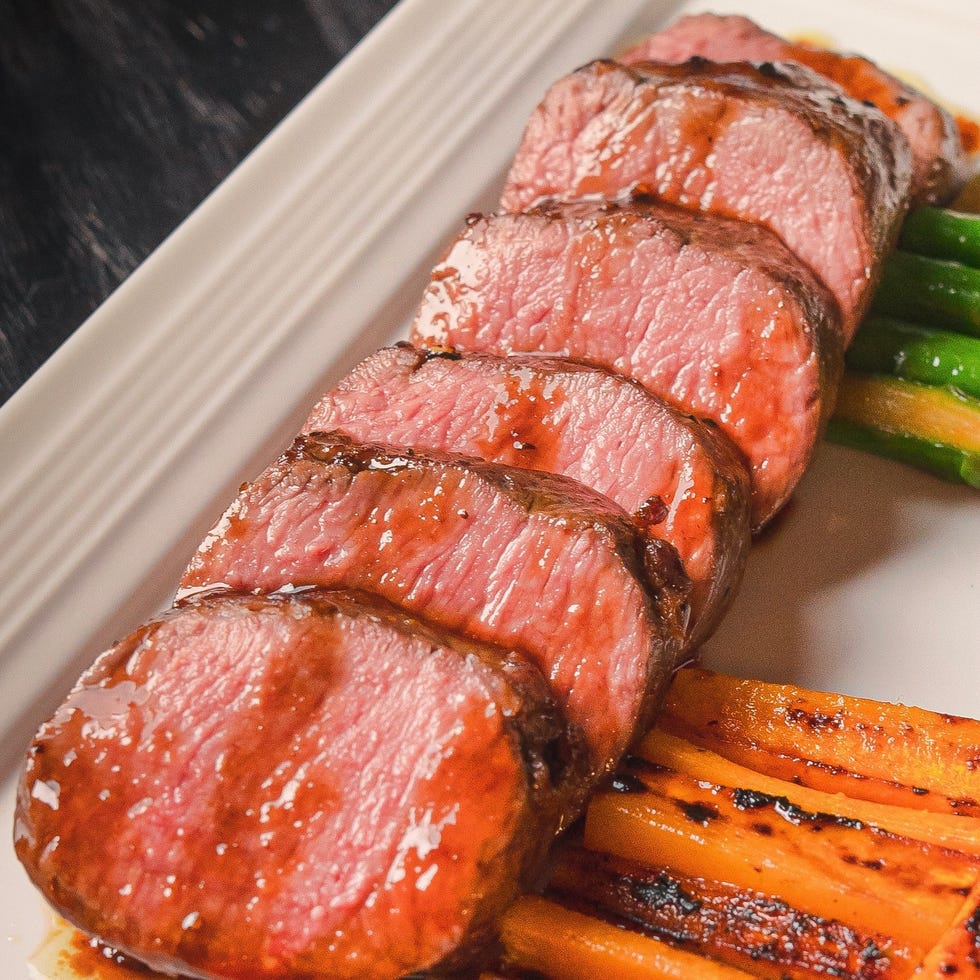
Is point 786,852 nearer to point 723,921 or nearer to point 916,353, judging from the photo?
point 723,921

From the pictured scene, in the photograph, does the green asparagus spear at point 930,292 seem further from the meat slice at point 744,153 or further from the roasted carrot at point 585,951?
the roasted carrot at point 585,951

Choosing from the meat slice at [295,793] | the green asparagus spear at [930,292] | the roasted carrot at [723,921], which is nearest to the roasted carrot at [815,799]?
the roasted carrot at [723,921]

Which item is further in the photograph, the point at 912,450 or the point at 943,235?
the point at 943,235

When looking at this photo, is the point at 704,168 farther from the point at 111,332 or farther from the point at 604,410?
the point at 111,332

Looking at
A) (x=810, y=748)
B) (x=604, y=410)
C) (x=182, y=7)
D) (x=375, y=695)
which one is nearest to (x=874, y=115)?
(x=604, y=410)

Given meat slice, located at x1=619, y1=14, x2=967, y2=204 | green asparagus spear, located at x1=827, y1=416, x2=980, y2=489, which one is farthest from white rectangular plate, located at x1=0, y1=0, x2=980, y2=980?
meat slice, located at x1=619, y1=14, x2=967, y2=204

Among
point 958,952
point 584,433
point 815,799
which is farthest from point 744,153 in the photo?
point 958,952

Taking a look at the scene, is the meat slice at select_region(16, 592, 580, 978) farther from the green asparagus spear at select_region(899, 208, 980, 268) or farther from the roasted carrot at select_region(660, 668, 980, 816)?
the green asparagus spear at select_region(899, 208, 980, 268)
